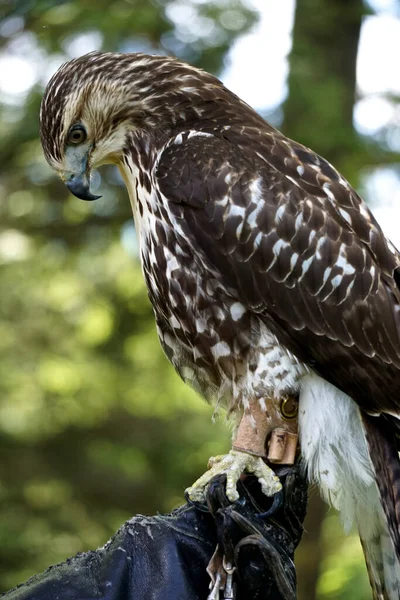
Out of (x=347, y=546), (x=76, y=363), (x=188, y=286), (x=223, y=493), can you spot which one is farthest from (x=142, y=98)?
(x=347, y=546)

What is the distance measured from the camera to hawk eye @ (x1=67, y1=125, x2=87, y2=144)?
136 inches

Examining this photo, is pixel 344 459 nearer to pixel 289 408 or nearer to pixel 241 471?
pixel 289 408

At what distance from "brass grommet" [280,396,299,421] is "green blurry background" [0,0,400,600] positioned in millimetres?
3532

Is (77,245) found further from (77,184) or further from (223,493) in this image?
(223,493)

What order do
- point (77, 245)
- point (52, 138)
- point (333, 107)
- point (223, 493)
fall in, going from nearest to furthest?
point (223, 493)
point (52, 138)
point (333, 107)
point (77, 245)

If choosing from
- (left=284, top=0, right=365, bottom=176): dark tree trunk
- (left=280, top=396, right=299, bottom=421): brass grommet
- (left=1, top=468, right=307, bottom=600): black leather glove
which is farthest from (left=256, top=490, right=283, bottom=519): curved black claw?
(left=284, top=0, right=365, bottom=176): dark tree trunk

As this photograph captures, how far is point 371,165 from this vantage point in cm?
670

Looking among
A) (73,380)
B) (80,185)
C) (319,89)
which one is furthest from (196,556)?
(73,380)

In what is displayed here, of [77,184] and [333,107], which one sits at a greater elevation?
[333,107]

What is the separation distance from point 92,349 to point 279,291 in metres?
4.41

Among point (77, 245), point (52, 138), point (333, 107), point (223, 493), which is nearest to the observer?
point (223, 493)

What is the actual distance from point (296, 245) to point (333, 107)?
11.3ft

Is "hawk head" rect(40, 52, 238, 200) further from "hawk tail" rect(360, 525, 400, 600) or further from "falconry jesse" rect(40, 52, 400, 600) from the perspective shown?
"hawk tail" rect(360, 525, 400, 600)

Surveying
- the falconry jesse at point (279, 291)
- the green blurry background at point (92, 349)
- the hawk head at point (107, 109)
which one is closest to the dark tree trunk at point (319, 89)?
the green blurry background at point (92, 349)
